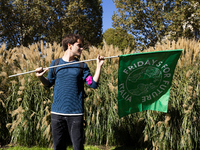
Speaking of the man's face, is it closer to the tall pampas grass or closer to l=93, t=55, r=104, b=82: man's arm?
l=93, t=55, r=104, b=82: man's arm

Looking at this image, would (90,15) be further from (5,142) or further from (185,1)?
(5,142)

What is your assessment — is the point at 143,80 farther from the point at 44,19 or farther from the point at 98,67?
the point at 44,19

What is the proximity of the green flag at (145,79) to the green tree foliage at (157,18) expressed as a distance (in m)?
11.0

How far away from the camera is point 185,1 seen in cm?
1379

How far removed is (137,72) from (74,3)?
54.1 ft

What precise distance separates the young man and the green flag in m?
0.68

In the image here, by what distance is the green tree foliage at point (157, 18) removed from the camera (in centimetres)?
1299

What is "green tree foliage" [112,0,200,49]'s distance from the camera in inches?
512

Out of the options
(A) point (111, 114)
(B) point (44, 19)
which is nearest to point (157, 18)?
(B) point (44, 19)

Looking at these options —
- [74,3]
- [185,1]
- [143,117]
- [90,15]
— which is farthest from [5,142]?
[90,15]

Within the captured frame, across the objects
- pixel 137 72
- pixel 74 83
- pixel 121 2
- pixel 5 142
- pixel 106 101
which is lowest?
pixel 5 142

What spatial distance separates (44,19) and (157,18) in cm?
996

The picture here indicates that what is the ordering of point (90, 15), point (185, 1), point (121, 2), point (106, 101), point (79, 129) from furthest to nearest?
1. point (90, 15)
2. point (121, 2)
3. point (185, 1)
4. point (106, 101)
5. point (79, 129)

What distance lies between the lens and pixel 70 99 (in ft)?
7.26
